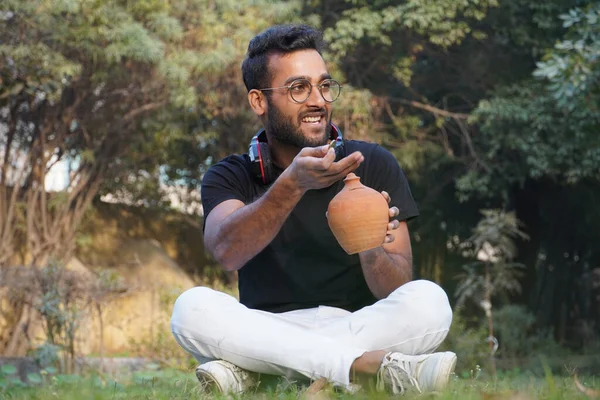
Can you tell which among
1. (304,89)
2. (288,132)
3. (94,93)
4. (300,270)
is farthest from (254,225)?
(94,93)

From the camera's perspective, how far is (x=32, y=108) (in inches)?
446

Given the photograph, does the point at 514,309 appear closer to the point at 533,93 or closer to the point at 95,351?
the point at 533,93

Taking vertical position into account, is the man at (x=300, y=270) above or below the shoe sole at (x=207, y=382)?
above

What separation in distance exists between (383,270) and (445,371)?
0.59 m

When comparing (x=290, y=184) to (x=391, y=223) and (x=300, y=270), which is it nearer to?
(x=391, y=223)

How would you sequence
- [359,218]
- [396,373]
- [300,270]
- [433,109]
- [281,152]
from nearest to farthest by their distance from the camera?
[396,373] → [359,218] → [300,270] → [281,152] → [433,109]

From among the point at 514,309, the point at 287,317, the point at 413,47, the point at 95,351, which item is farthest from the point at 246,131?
the point at 287,317

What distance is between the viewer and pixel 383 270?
131 inches

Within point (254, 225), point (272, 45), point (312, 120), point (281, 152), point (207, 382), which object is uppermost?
point (272, 45)

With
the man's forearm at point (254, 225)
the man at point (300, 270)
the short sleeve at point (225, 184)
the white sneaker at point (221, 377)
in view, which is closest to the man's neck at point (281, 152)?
the man at point (300, 270)

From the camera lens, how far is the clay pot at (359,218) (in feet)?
9.95

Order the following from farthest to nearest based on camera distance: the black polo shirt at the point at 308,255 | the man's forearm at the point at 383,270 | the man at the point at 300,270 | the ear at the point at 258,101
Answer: the ear at the point at 258,101, the black polo shirt at the point at 308,255, the man's forearm at the point at 383,270, the man at the point at 300,270

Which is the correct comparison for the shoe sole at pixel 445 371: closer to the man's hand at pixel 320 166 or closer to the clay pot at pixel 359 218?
the clay pot at pixel 359 218

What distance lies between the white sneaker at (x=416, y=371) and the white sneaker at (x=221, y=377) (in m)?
0.55
